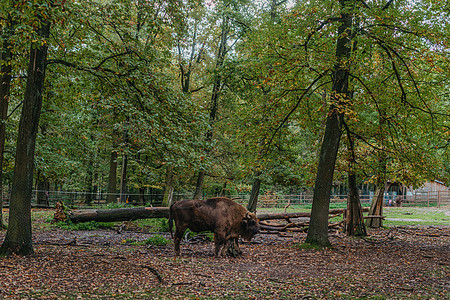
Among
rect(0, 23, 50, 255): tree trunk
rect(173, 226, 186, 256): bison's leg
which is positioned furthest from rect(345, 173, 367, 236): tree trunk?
rect(0, 23, 50, 255): tree trunk

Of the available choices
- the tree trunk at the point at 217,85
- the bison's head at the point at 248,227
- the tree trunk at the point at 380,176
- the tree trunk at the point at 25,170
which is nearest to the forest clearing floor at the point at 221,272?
the tree trunk at the point at 25,170

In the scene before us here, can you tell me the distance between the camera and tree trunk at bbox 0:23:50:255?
7887 millimetres

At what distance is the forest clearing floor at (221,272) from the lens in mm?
5969

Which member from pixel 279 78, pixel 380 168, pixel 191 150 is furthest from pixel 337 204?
pixel 191 150

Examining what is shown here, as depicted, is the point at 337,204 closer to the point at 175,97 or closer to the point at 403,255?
the point at 403,255

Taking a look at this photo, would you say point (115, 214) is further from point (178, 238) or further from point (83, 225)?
point (178, 238)

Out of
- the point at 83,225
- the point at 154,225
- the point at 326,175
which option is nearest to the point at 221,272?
the point at 326,175

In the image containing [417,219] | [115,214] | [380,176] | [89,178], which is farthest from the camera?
[89,178]

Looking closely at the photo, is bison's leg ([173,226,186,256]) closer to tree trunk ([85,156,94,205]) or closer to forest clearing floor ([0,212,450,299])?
forest clearing floor ([0,212,450,299])

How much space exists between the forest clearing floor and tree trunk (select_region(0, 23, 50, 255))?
18.3 inches

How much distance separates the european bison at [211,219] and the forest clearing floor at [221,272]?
54cm

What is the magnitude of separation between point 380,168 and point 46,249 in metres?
11.5

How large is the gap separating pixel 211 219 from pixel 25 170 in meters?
4.80

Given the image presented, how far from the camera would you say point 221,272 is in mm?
7727
